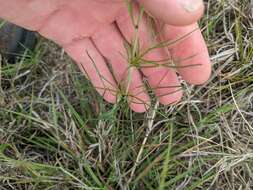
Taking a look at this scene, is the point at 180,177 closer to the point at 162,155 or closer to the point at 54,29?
the point at 162,155

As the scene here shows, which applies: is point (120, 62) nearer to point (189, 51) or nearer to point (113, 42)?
point (113, 42)

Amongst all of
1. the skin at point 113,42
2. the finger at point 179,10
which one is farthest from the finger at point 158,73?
the finger at point 179,10

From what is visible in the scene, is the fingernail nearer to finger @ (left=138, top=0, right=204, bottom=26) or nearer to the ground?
finger @ (left=138, top=0, right=204, bottom=26)

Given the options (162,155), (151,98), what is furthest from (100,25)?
(162,155)

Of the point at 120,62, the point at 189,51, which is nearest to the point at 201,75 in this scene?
Answer: the point at 189,51

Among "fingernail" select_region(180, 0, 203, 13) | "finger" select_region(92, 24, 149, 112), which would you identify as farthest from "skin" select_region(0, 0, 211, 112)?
"fingernail" select_region(180, 0, 203, 13)

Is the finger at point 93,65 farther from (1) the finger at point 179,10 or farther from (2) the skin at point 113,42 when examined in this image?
(1) the finger at point 179,10
